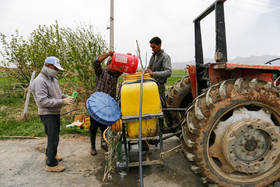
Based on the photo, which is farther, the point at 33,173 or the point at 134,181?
the point at 33,173

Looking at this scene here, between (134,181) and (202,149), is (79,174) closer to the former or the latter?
(134,181)

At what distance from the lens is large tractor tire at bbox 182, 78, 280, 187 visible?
222cm

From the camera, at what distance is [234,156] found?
89.5 inches

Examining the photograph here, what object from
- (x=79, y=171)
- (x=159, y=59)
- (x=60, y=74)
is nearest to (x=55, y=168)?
(x=79, y=171)

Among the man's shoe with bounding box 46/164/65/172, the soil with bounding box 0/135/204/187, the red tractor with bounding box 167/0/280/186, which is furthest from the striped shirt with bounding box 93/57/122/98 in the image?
the red tractor with bounding box 167/0/280/186

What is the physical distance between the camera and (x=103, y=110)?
256 cm

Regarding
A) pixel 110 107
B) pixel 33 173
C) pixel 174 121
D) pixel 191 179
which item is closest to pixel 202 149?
pixel 191 179

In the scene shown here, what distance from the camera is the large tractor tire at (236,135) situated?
2.22m

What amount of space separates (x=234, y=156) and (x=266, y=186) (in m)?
0.62

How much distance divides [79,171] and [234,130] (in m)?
2.44

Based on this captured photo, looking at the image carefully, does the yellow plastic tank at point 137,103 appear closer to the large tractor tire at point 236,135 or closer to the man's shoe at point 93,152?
the large tractor tire at point 236,135

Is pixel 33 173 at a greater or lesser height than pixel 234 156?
lesser

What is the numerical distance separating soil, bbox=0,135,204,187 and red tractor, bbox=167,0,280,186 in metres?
0.57

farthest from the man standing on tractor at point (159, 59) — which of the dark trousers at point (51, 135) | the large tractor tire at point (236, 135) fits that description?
the dark trousers at point (51, 135)
